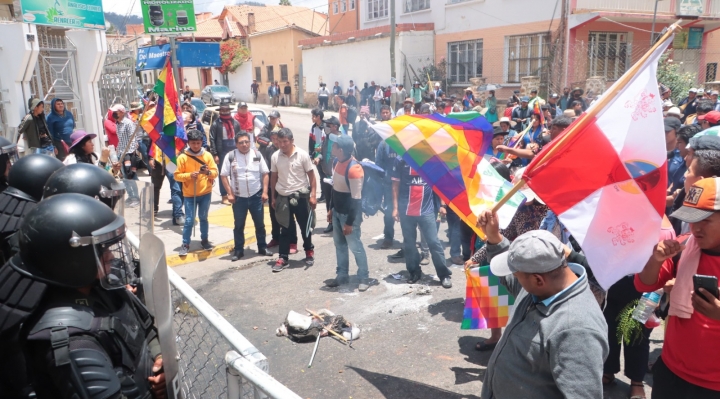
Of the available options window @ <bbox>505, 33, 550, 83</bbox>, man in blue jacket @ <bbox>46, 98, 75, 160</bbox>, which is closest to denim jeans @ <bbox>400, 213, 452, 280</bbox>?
man in blue jacket @ <bbox>46, 98, 75, 160</bbox>

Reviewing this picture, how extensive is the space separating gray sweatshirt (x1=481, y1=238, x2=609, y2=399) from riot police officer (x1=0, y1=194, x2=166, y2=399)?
152 cm

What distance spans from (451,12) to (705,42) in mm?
11759

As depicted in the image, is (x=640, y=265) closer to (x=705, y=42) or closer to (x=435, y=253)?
(x=435, y=253)

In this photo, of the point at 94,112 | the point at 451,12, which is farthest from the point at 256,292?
the point at 451,12

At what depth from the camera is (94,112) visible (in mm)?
14562

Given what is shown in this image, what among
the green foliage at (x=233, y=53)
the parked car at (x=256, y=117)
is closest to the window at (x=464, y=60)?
the parked car at (x=256, y=117)

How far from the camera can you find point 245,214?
7.41 metres

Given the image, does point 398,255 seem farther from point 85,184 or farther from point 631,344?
point 85,184

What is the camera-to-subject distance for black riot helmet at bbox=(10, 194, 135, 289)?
1.99 m

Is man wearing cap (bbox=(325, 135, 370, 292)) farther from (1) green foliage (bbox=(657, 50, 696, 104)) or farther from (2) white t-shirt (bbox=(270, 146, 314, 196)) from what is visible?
(1) green foliage (bbox=(657, 50, 696, 104))

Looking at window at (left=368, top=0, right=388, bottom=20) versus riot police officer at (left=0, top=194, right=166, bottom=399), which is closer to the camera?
riot police officer at (left=0, top=194, right=166, bottom=399)

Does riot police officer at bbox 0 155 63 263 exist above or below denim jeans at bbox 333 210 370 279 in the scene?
above

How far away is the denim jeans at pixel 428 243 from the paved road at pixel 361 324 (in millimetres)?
215

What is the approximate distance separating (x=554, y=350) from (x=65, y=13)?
14.4 meters
